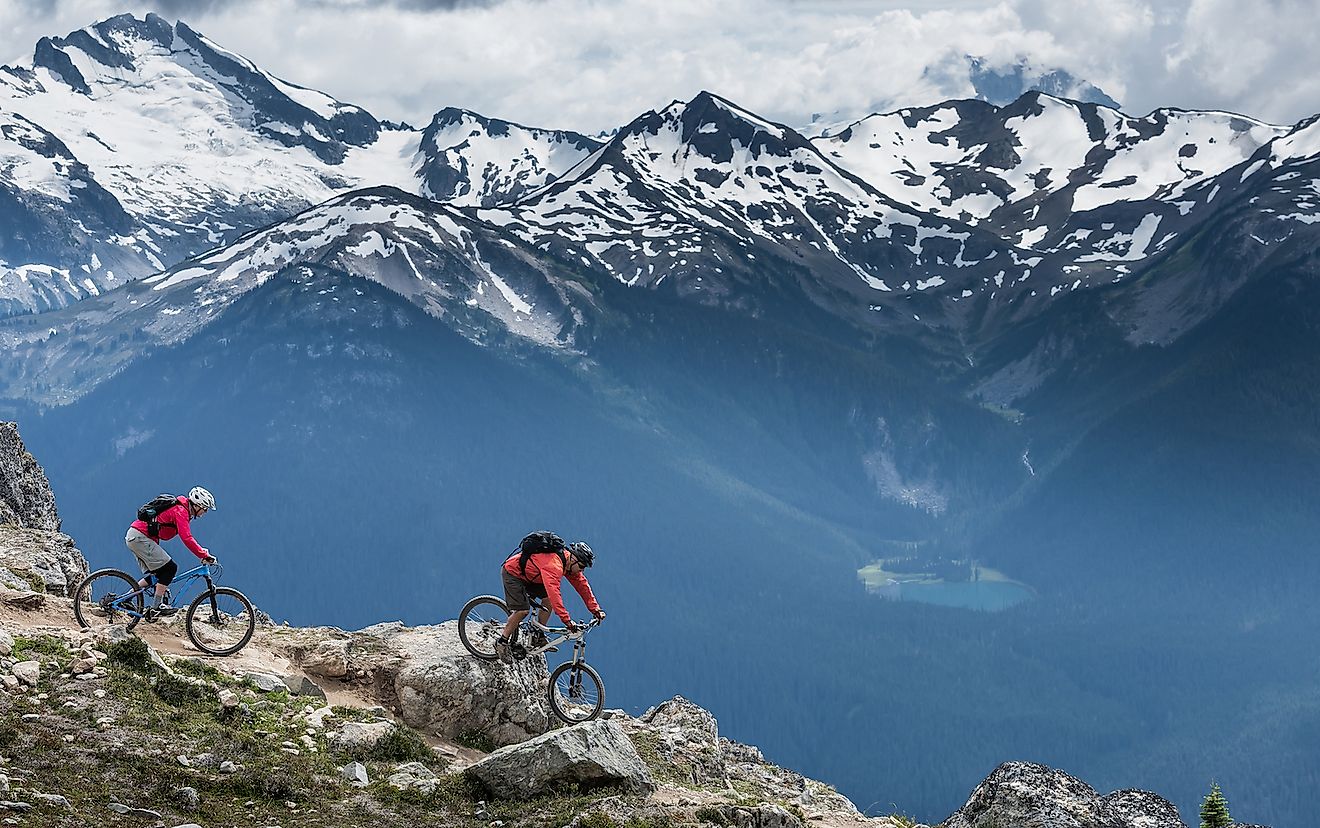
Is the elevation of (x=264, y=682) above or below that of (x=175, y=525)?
below

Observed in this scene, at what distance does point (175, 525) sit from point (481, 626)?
26.7ft

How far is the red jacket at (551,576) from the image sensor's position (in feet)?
99.0

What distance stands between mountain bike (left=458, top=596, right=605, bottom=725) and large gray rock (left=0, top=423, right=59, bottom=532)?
2590 cm

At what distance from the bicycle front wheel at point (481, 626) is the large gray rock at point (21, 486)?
81.5 feet

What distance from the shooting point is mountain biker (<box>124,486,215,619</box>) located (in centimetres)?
3128

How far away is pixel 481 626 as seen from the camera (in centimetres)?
3266

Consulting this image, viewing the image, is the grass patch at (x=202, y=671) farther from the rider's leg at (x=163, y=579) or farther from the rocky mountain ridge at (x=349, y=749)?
the rider's leg at (x=163, y=579)

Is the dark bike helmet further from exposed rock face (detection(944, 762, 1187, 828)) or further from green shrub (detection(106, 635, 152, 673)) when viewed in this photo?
exposed rock face (detection(944, 762, 1187, 828))

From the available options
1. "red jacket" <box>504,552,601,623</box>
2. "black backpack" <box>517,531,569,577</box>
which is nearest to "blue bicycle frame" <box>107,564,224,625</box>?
"red jacket" <box>504,552,601,623</box>

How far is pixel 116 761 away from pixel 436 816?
5.77 meters

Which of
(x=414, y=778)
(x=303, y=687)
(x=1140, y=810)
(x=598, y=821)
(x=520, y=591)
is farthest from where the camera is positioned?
(x=520, y=591)

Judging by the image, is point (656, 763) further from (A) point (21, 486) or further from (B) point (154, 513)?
(A) point (21, 486)

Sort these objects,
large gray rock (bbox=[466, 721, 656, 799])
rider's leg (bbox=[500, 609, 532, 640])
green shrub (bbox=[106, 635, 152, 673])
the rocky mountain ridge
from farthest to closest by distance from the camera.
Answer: rider's leg (bbox=[500, 609, 532, 640])
green shrub (bbox=[106, 635, 152, 673])
large gray rock (bbox=[466, 721, 656, 799])
the rocky mountain ridge

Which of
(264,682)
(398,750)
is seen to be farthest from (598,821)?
(264,682)
